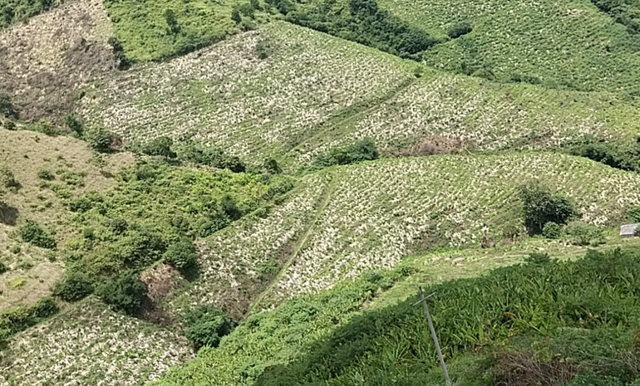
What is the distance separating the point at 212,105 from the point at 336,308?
38885 millimetres

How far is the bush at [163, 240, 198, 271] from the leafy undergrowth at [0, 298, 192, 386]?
5.11 meters

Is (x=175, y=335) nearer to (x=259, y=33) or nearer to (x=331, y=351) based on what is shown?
(x=331, y=351)

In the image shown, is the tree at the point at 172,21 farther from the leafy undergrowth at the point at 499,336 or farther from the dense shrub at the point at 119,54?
the leafy undergrowth at the point at 499,336

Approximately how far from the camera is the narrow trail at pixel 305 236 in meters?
42.8

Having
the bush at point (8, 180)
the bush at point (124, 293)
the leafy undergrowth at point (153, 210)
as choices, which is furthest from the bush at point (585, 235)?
the bush at point (8, 180)

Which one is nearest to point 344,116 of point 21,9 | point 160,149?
point 160,149

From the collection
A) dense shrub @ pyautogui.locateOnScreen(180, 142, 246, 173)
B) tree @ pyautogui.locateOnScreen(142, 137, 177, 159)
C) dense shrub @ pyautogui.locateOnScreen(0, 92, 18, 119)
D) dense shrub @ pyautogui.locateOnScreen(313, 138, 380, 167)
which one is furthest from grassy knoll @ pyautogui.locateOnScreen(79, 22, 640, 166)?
dense shrub @ pyautogui.locateOnScreen(0, 92, 18, 119)

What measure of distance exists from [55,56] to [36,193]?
3981 centimetres

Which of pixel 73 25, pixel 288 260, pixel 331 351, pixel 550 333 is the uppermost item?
pixel 73 25

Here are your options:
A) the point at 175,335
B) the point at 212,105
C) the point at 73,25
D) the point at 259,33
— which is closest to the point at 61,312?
the point at 175,335

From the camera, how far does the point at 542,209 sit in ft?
154

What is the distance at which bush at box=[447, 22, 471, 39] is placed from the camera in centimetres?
8894

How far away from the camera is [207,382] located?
31.5 m

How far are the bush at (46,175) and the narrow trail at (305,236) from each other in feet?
63.8
